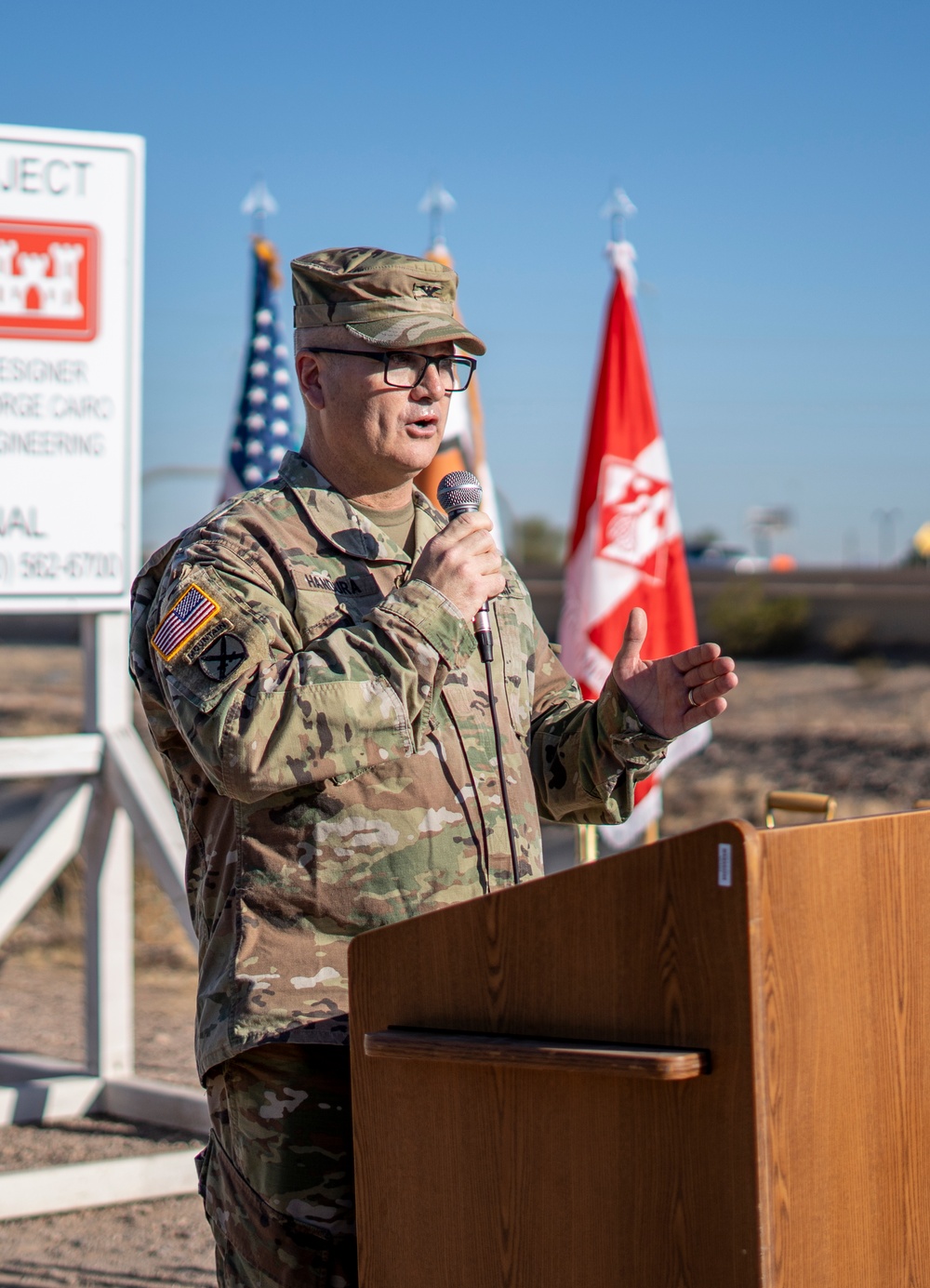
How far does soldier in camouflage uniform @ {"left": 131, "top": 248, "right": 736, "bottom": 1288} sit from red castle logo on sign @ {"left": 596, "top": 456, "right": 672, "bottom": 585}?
3457 millimetres

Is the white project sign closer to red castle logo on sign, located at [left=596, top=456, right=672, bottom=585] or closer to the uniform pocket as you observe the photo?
red castle logo on sign, located at [left=596, top=456, right=672, bottom=585]

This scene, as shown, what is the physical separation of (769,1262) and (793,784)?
1522cm

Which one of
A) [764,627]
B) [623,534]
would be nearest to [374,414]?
[623,534]

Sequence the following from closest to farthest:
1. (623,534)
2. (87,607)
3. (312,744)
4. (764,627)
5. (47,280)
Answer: (312,744)
(47,280)
(87,607)
(623,534)
(764,627)

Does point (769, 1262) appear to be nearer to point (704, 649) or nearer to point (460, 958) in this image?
point (460, 958)

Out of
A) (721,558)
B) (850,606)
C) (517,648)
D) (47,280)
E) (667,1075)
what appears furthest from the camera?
(721,558)

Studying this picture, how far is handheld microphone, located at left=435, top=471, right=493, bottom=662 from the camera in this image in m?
2.38

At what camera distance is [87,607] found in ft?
15.7

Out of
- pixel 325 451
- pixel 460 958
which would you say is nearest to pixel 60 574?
pixel 325 451

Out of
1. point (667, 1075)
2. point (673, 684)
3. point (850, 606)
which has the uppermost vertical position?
point (850, 606)

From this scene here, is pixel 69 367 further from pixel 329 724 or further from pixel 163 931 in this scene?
pixel 163 931

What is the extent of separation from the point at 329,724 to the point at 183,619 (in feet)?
0.94

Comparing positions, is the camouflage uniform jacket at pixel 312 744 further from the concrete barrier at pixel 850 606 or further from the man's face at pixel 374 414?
the concrete barrier at pixel 850 606

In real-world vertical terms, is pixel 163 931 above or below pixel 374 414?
below
